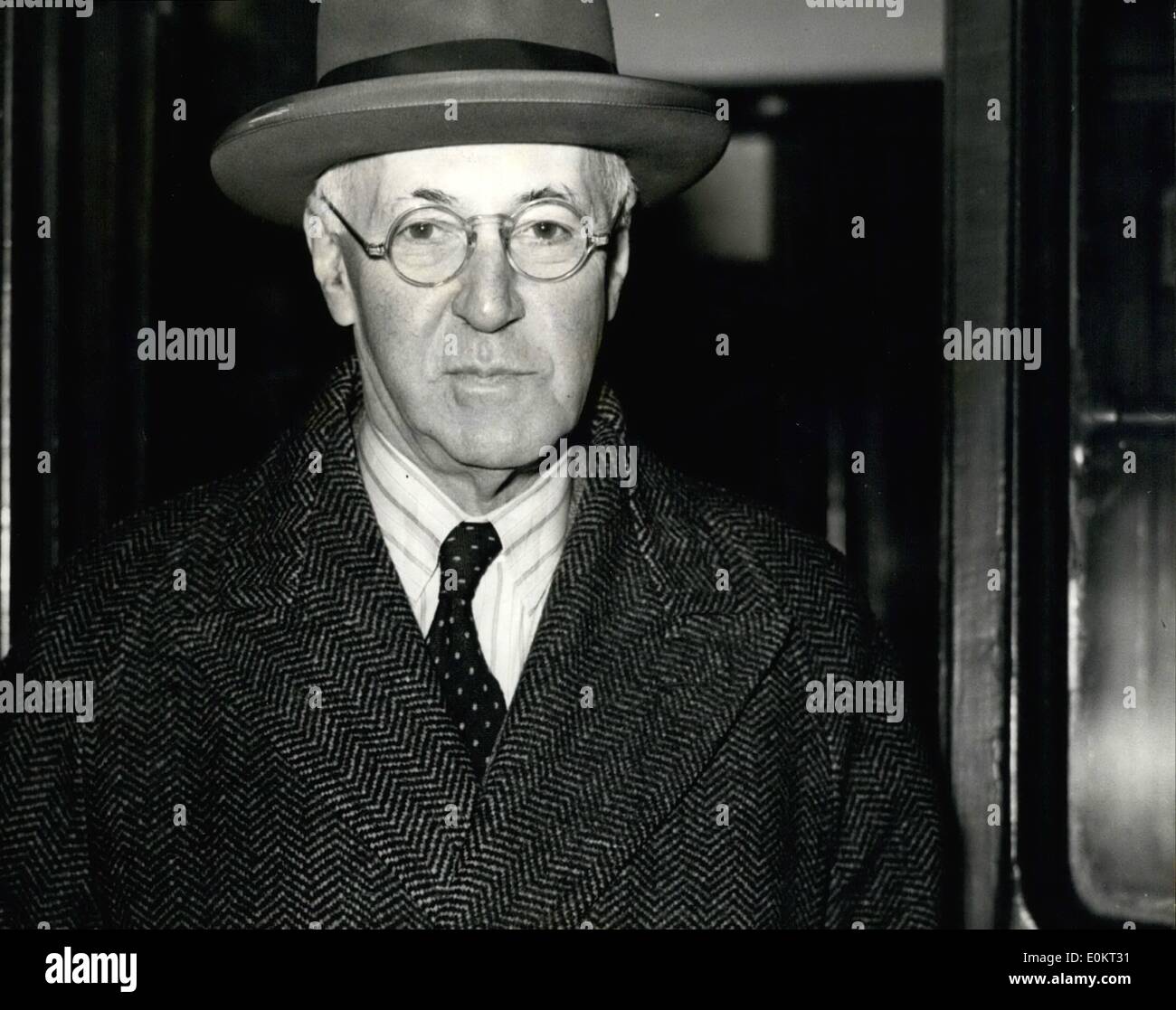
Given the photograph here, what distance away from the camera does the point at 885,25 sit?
73.2 inches

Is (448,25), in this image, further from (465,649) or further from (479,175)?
(465,649)

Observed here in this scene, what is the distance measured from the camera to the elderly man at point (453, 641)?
1.25 m

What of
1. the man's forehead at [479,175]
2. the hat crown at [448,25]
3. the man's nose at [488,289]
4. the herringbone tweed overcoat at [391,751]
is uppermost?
the hat crown at [448,25]

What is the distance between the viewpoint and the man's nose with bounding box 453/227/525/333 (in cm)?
125

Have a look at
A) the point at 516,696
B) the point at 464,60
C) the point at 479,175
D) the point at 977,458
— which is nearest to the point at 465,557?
the point at 516,696

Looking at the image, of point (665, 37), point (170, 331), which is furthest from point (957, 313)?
point (170, 331)

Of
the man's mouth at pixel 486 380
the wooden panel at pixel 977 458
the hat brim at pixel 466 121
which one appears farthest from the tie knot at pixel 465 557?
the wooden panel at pixel 977 458

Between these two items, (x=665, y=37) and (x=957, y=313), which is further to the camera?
(x=665, y=37)

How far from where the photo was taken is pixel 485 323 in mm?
1252

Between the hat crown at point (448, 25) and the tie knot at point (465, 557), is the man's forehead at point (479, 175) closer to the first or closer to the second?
the hat crown at point (448, 25)

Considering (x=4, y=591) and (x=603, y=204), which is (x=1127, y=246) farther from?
(x=4, y=591)

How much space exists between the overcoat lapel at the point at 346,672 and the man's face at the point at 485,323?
14 cm
